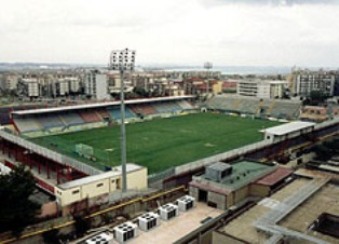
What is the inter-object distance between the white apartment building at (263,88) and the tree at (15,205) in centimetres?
7184

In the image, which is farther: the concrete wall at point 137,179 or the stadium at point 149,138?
the stadium at point 149,138

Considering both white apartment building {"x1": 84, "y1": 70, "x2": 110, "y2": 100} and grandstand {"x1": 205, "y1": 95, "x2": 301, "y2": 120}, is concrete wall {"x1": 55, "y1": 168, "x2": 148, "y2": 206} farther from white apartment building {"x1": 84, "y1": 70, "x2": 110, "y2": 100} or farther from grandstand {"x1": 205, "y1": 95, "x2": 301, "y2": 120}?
white apartment building {"x1": 84, "y1": 70, "x2": 110, "y2": 100}

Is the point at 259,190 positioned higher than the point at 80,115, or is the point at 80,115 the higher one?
the point at 80,115

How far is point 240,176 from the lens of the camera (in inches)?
767

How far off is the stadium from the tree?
3.33m

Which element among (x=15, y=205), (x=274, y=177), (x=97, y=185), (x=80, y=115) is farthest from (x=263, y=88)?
(x=15, y=205)

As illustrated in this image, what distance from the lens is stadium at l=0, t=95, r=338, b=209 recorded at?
2568cm

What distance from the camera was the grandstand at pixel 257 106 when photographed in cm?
5737

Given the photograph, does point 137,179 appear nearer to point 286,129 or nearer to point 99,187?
point 99,187

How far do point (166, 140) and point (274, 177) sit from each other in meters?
20.6

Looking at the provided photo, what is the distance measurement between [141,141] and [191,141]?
17.6ft

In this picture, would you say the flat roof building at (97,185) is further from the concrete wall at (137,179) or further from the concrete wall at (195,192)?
the concrete wall at (195,192)

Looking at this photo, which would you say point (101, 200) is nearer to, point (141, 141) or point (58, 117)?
point (141, 141)

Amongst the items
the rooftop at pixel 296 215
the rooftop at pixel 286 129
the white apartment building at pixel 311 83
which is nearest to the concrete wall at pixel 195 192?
the rooftop at pixel 296 215
